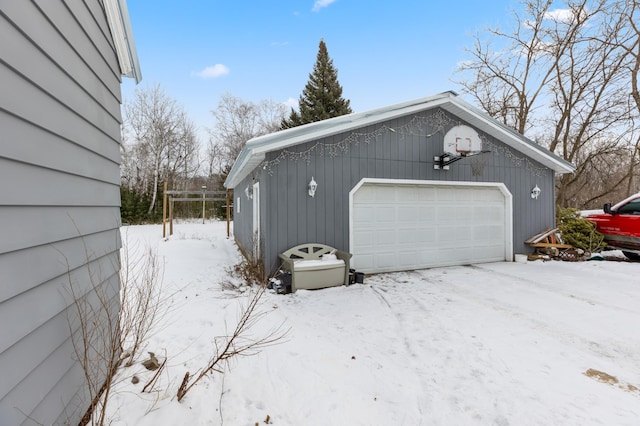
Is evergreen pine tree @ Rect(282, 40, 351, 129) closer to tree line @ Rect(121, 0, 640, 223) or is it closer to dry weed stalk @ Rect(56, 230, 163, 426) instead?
tree line @ Rect(121, 0, 640, 223)

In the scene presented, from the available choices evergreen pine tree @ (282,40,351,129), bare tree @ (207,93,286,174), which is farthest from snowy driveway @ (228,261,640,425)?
bare tree @ (207,93,286,174)

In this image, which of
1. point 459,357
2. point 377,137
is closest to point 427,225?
point 377,137

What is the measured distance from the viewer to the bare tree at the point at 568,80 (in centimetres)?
1147

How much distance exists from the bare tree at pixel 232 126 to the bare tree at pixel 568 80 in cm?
1479

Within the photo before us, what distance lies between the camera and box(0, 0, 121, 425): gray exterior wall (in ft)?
4.06

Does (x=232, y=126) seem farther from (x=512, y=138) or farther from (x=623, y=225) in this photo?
(x=623, y=225)

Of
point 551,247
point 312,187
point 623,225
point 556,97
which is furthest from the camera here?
point 556,97

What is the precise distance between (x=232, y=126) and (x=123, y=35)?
2203cm

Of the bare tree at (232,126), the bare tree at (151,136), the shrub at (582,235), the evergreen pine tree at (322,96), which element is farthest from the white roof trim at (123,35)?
the bare tree at (232,126)

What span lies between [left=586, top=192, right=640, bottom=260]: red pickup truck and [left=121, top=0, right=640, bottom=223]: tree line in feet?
22.7

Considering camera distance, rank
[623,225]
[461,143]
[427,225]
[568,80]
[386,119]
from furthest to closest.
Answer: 1. [568,80]
2. [623,225]
3. [427,225]
4. [461,143]
5. [386,119]

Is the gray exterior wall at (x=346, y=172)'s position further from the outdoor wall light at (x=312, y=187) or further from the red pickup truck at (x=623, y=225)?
the red pickup truck at (x=623, y=225)

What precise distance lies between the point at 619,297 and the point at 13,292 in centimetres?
681

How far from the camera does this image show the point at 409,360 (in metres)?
2.81
